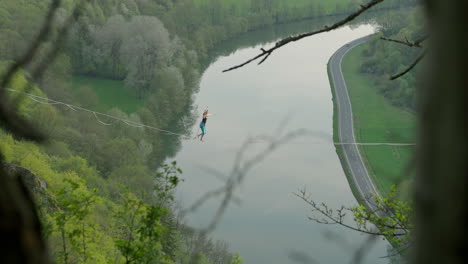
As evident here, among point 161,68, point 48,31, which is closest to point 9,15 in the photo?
point 161,68

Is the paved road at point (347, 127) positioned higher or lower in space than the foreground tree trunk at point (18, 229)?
higher

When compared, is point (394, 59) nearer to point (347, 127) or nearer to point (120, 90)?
point (347, 127)

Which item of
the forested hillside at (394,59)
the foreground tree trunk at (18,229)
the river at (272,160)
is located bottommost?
the foreground tree trunk at (18,229)

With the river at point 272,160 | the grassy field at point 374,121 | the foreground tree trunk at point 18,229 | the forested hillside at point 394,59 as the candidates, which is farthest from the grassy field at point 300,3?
the foreground tree trunk at point 18,229

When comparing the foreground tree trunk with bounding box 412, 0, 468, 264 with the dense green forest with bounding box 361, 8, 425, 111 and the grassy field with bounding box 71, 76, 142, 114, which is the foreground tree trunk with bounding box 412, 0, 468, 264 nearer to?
the grassy field with bounding box 71, 76, 142, 114

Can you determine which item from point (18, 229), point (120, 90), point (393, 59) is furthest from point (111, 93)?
point (18, 229)

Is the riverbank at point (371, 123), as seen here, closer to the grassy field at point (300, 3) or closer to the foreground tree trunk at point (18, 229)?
the grassy field at point (300, 3)

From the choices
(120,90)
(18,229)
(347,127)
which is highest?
(347,127)
